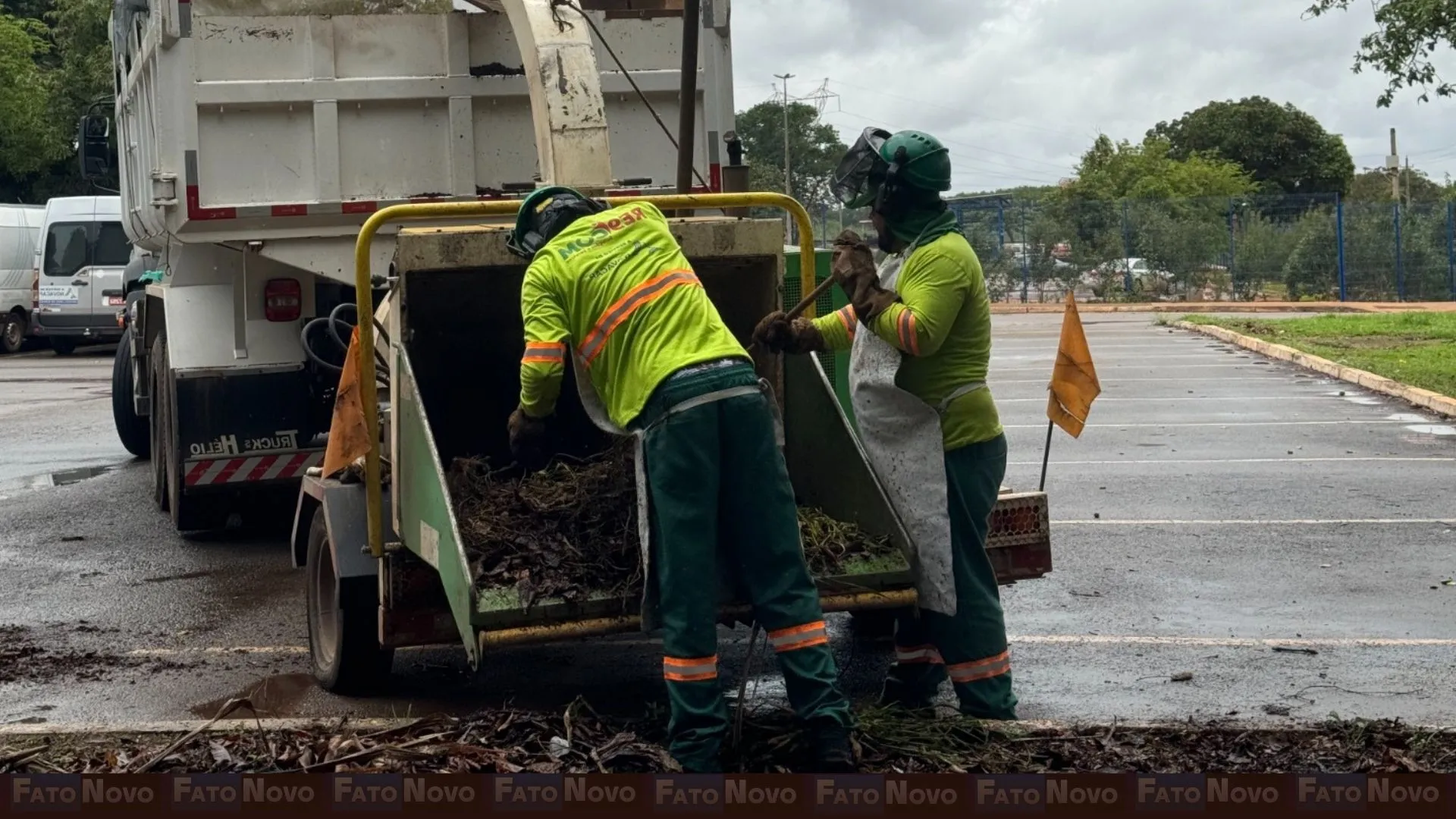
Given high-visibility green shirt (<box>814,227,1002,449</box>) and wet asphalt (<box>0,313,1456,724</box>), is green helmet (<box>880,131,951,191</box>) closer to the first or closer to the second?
high-visibility green shirt (<box>814,227,1002,449</box>)

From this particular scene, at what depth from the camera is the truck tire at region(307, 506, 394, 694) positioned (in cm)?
553

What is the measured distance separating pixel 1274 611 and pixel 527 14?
→ 402cm

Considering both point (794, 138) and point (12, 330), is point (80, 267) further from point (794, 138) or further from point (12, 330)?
point (794, 138)

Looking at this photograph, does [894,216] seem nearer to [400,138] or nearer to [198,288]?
[400,138]

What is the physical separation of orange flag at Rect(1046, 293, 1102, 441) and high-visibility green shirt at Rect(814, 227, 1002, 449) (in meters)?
0.52

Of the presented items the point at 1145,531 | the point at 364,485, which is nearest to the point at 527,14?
the point at 364,485

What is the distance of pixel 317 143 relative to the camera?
7594mm

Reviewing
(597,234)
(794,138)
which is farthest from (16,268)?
(794,138)

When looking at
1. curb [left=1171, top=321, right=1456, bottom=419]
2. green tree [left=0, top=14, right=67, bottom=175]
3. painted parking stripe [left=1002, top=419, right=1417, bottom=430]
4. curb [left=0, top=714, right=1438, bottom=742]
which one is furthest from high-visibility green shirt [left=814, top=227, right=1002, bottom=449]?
green tree [left=0, top=14, right=67, bottom=175]

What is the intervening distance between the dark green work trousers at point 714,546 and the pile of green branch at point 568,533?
374 mm

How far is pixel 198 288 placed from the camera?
8.25 metres

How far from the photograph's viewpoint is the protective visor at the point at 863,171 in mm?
5191

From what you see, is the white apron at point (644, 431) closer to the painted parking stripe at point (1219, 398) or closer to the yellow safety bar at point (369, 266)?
the yellow safety bar at point (369, 266)

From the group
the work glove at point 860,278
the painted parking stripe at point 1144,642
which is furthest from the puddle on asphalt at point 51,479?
the work glove at point 860,278
